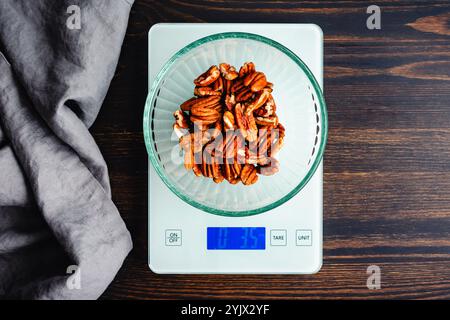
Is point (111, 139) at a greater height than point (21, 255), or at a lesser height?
greater

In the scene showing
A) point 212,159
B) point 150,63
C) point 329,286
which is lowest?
point 329,286

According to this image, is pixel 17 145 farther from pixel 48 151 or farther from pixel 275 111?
pixel 275 111

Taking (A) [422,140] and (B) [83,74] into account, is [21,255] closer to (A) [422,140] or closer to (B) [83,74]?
(B) [83,74]

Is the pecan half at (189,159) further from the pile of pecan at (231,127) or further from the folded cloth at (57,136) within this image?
the folded cloth at (57,136)

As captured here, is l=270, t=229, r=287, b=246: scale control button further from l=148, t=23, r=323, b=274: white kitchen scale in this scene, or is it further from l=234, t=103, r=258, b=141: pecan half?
l=234, t=103, r=258, b=141: pecan half

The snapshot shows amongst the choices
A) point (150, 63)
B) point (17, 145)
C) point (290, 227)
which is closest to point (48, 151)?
point (17, 145)
